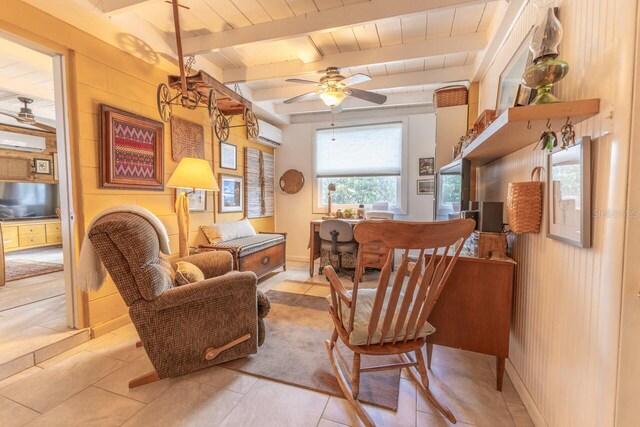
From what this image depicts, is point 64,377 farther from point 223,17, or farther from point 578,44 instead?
point 578,44

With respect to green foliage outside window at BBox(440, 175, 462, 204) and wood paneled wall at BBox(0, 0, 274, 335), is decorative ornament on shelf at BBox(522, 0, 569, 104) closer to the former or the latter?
green foliage outside window at BBox(440, 175, 462, 204)

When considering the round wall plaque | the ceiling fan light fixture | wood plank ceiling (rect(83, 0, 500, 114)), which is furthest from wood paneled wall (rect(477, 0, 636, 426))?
the round wall plaque

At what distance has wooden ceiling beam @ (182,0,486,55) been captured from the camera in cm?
198

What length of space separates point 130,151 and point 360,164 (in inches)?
130

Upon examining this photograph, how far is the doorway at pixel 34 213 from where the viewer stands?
2033 millimetres

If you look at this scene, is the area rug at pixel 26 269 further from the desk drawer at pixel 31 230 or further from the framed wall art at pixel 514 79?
the framed wall art at pixel 514 79

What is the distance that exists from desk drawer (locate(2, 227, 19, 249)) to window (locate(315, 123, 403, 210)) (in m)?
5.61

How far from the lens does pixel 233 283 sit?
1.73m

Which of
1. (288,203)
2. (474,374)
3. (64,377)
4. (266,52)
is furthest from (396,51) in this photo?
(64,377)

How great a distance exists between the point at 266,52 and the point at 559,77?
8.63 feet

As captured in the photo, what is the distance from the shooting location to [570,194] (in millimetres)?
1127

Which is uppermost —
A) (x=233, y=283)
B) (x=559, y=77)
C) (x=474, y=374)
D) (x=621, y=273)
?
(x=559, y=77)

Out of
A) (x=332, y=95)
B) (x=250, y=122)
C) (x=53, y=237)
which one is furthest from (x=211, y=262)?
(x=53, y=237)

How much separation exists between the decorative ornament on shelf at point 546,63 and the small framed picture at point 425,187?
10.7 feet
